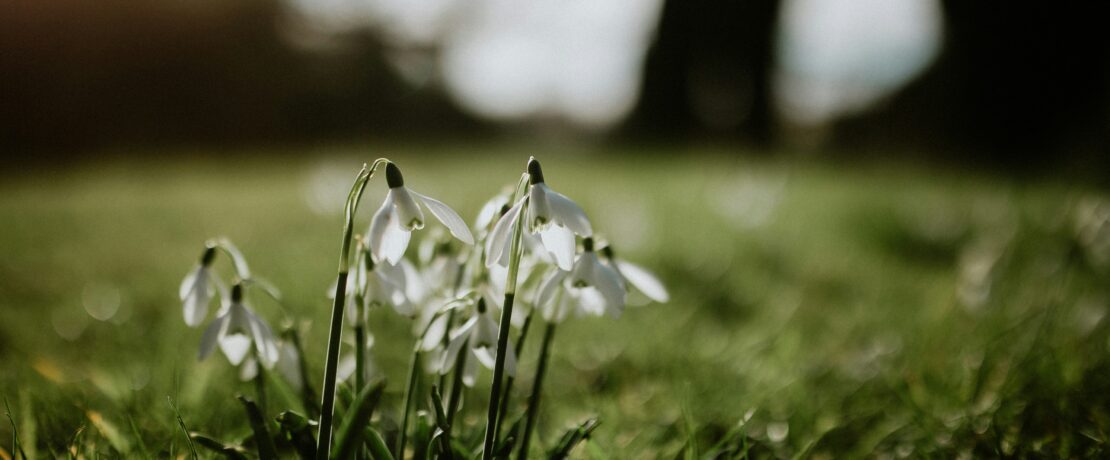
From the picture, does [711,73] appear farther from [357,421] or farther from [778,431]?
[357,421]

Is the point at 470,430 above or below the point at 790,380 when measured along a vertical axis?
above

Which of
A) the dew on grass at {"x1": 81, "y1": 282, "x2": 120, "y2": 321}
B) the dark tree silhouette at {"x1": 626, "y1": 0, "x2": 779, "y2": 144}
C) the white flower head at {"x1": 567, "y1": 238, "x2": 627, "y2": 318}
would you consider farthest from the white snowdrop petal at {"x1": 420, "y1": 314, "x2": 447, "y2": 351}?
the dark tree silhouette at {"x1": 626, "y1": 0, "x2": 779, "y2": 144}

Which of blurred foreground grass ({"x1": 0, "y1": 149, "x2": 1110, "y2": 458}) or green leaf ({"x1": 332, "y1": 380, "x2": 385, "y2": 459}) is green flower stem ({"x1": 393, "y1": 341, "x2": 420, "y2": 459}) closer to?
green leaf ({"x1": 332, "y1": 380, "x2": 385, "y2": 459})

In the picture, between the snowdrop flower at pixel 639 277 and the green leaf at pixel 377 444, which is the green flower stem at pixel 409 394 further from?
the snowdrop flower at pixel 639 277

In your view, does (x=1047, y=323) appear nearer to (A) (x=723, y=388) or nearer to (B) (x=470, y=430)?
(A) (x=723, y=388)

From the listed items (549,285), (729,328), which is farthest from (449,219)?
(729,328)

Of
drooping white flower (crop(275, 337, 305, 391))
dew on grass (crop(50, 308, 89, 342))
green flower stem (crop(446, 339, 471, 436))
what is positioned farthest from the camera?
dew on grass (crop(50, 308, 89, 342))

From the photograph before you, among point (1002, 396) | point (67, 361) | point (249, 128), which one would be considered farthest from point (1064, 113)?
point (249, 128)
